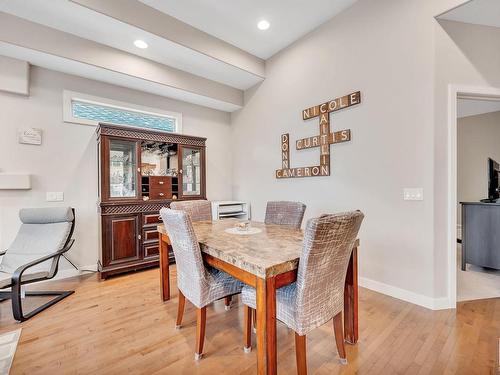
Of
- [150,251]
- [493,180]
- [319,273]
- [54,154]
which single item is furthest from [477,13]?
[54,154]

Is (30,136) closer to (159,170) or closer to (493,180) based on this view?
(159,170)

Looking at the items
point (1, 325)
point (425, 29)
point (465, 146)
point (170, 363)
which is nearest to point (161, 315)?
point (170, 363)

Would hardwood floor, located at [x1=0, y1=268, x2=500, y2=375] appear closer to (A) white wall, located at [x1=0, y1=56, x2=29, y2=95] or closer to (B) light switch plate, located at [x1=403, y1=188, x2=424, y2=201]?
(B) light switch plate, located at [x1=403, y1=188, x2=424, y2=201]

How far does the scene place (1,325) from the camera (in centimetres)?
204

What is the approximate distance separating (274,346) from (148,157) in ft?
10.3

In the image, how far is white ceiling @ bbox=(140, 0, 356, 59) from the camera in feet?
9.08

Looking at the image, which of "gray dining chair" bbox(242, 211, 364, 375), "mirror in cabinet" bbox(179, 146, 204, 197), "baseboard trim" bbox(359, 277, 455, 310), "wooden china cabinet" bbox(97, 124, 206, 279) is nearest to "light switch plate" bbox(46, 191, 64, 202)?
"wooden china cabinet" bbox(97, 124, 206, 279)

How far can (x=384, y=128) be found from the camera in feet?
8.33

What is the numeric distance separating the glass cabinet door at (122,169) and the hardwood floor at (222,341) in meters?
1.38

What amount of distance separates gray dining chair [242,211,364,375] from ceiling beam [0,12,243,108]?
3338 mm

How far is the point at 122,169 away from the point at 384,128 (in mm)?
3354

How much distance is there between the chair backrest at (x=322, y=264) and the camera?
1.19 metres

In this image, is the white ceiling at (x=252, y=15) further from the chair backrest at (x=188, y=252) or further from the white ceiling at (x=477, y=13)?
the chair backrest at (x=188, y=252)

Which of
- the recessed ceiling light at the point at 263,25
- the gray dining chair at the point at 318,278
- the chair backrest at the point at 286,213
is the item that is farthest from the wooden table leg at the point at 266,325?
the recessed ceiling light at the point at 263,25
